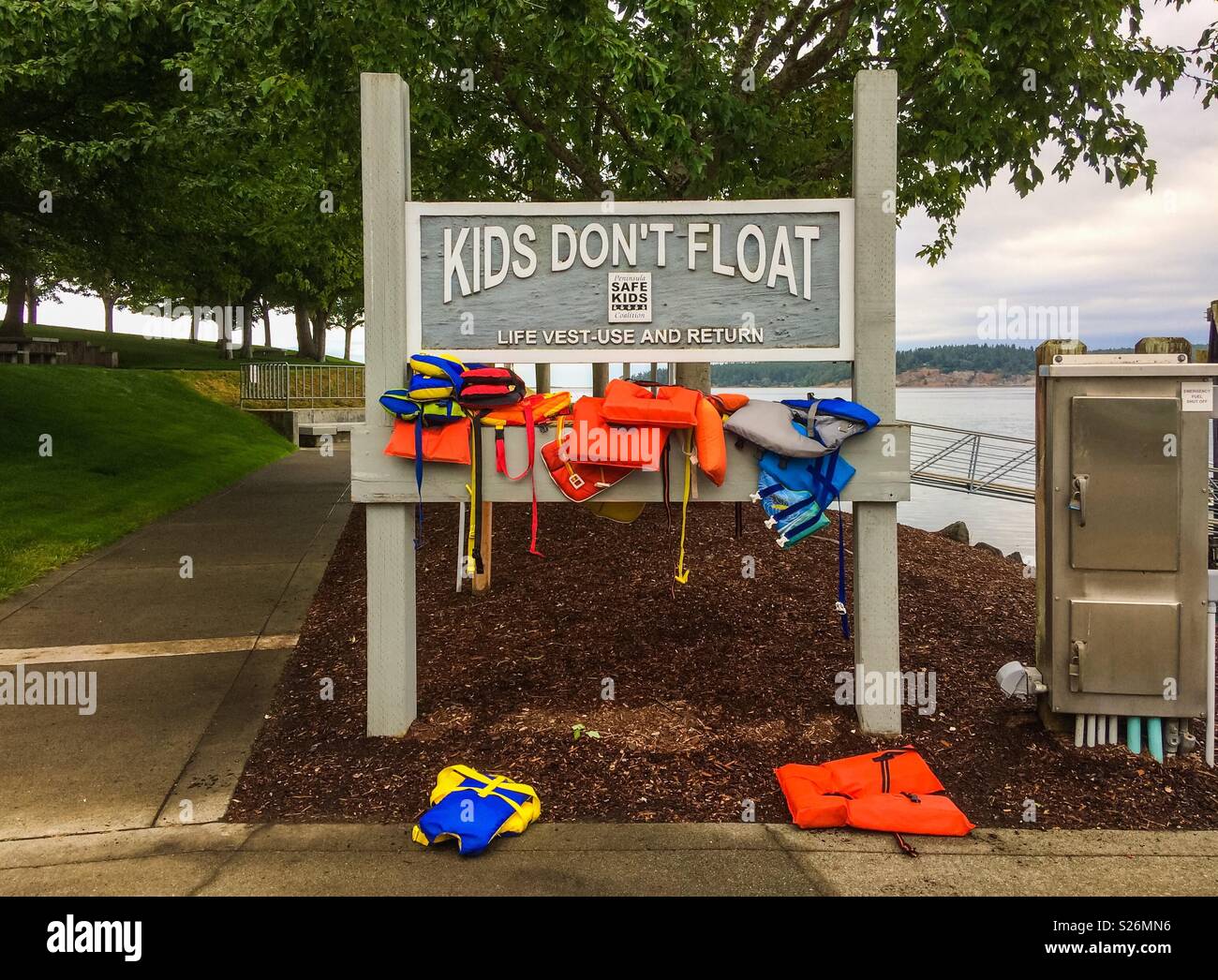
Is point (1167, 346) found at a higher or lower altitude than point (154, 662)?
higher

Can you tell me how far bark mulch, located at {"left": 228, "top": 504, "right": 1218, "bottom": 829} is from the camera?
4.26 m

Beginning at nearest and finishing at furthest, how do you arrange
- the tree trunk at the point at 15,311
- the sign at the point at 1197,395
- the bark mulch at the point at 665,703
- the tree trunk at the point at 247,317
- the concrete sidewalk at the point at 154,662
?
the bark mulch at the point at 665,703 → the concrete sidewalk at the point at 154,662 → the sign at the point at 1197,395 → the tree trunk at the point at 15,311 → the tree trunk at the point at 247,317

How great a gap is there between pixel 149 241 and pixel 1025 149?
12067 millimetres

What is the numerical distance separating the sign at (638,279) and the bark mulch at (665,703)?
6.04 feet

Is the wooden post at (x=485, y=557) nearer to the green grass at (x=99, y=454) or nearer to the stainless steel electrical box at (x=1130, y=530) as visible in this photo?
the stainless steel electrical box at (x=1130, y=530)

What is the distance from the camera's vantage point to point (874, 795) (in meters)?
4.09

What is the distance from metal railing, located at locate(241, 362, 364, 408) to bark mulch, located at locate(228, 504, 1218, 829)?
20433mm

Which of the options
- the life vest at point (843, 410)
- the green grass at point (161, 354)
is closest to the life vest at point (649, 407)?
the life vest at point (843, 410)

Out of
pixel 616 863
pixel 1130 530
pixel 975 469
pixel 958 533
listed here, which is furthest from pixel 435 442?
pixel 975 469

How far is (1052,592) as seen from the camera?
468 centimetres

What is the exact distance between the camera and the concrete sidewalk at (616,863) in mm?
3488

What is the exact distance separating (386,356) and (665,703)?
231 cm

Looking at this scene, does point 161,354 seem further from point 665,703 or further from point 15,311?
point 665,703

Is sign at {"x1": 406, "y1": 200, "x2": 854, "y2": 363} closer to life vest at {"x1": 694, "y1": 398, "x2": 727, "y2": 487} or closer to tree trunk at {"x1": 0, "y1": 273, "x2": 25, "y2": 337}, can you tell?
life vest at {"x1": 694, "y1": 398, "x2": 727, "y2": 487}
